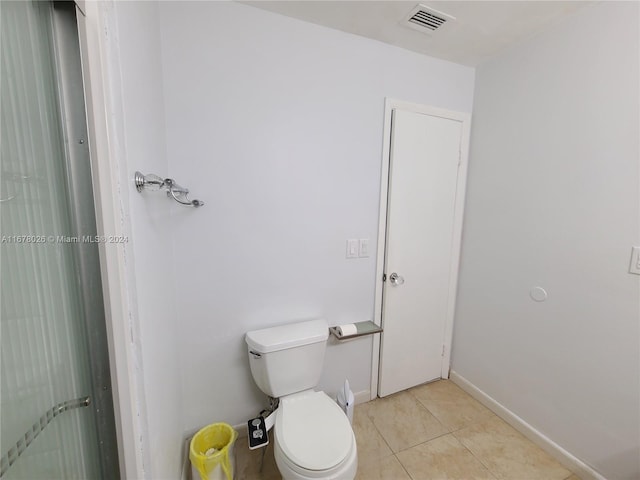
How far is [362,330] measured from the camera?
5.29ft

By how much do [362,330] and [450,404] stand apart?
34.4 inches

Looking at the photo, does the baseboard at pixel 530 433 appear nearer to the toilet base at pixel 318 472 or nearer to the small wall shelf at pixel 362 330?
the small wall shelf at pixel 362 330

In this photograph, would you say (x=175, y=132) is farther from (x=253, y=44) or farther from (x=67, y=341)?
(x=67, y=341)

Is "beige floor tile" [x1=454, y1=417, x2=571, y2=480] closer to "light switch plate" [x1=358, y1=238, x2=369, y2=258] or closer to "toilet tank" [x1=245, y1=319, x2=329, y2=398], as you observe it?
"toilet tank" [x1=245, y1=319, x2=329, y2=398]

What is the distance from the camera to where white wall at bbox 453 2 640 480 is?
3.84 feet

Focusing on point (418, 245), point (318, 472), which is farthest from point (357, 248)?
point (318, 472)

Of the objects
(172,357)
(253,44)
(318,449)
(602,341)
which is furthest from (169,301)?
(602,341)

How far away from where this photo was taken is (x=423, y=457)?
55.9 inches

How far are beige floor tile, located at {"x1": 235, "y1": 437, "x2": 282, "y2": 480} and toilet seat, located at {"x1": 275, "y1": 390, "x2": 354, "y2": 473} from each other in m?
0.38

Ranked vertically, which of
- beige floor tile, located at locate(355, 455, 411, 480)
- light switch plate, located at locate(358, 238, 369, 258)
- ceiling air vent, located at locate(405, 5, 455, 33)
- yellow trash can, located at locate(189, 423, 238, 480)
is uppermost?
ceiling air vent, located at locate(405, 5, 455, 33)

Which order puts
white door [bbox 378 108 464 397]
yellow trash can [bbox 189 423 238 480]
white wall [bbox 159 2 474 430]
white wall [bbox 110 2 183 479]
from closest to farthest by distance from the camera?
white wall [bbox 110 2 183 479]
yellow trash can [bbox 189 423 238 480]
white wall [bbox 159 2 474 430]
white door [bbox 378 108 464 397]

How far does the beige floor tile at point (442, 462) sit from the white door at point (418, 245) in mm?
411

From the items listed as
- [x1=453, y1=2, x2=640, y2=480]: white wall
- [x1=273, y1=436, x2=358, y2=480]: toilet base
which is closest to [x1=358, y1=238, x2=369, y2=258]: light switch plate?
[x1=453, y1=2, x2=640, y2=480]: white wall

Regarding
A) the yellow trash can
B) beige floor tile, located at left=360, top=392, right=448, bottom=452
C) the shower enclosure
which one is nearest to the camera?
the shower enclosure
